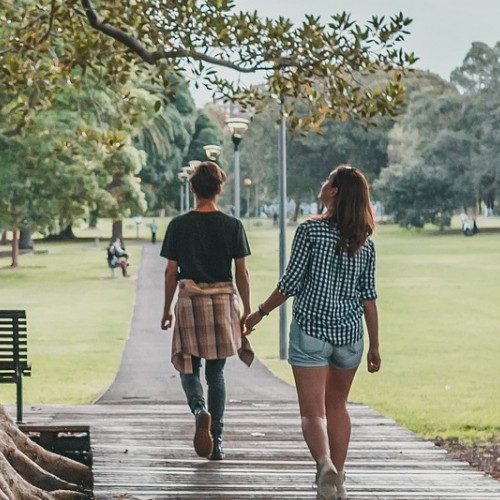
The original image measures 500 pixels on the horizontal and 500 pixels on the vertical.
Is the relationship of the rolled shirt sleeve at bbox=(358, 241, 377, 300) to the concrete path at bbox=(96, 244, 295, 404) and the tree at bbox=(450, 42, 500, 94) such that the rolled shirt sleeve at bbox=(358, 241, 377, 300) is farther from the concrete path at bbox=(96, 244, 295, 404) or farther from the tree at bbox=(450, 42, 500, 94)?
the tree at bbox=(450, 42, 500, 94)

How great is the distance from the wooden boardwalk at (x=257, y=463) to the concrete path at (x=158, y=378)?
4.11m

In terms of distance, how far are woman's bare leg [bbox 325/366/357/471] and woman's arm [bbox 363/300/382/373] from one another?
127 mm

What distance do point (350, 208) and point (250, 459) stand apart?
234cm

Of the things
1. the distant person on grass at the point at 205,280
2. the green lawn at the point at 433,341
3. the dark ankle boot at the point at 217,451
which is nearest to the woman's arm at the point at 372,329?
the distant person on grass at the point at 205,280

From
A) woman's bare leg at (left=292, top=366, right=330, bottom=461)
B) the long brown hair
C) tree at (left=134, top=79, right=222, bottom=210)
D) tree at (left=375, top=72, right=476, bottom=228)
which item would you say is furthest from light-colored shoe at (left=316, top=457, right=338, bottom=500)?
tree at (left=375, top=72, right=476, bottom=228)

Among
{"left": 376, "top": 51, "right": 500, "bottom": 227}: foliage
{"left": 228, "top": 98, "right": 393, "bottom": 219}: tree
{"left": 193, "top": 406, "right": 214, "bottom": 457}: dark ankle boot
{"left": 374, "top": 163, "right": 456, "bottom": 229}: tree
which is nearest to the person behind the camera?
{"left": 193, "top": 406, "right": 214, "bottom": 457}: dark ankle boot

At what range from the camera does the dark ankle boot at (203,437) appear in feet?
26.4

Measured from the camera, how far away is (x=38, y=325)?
118ft

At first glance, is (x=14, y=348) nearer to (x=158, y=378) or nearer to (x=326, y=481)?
(x=326, y=481)

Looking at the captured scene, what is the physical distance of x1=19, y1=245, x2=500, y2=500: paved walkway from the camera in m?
7.18

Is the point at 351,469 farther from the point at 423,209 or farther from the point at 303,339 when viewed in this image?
the point at 423,209

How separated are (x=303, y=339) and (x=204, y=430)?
1.68 m

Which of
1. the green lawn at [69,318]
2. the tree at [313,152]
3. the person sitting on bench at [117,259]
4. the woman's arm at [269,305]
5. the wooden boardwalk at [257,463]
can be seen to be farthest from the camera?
the tree at [313,152]

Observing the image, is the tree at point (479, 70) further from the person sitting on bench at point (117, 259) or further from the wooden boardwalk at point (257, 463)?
the wooden boardwalk at point (257, 463)
